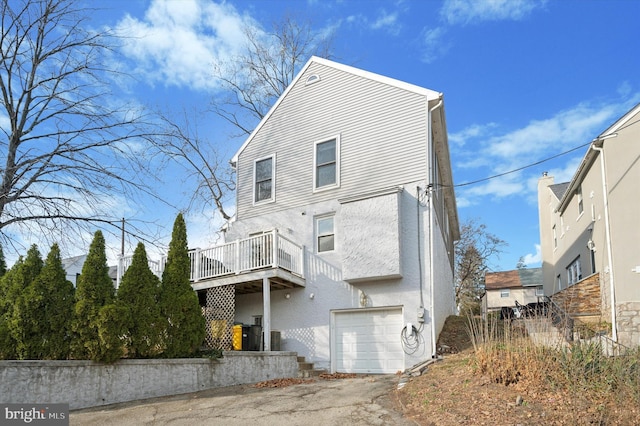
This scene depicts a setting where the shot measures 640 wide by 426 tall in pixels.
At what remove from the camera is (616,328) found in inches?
490

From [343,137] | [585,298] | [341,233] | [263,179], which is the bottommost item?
[585,298]

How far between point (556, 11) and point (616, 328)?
830 cm

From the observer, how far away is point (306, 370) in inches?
504

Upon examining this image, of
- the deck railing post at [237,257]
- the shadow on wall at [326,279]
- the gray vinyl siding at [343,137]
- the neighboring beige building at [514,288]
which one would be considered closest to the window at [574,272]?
the gray vinyl siding at [343,137]

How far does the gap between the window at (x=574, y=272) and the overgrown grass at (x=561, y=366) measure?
11.9 m

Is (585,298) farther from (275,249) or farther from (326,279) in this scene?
(275,249)

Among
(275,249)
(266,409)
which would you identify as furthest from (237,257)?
(266,409)

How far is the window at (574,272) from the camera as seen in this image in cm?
1797

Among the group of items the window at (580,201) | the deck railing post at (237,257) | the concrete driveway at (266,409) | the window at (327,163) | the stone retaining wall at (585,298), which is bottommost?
the concrete driveway at (266,409)

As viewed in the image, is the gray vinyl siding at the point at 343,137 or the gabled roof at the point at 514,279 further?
the gabled roof at the point at 514,279

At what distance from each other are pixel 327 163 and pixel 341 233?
245 centimetres

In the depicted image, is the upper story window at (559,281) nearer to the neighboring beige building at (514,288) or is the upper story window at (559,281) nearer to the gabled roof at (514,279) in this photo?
the neighboring beige building at (514,288)

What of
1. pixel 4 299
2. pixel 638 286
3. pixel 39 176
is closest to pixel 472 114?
pixel 638 286

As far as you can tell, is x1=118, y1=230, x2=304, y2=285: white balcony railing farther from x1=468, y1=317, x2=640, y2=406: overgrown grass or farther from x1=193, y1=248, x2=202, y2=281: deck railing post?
x1=468, y1=317, x2=640, y2=406: overgrown grass
